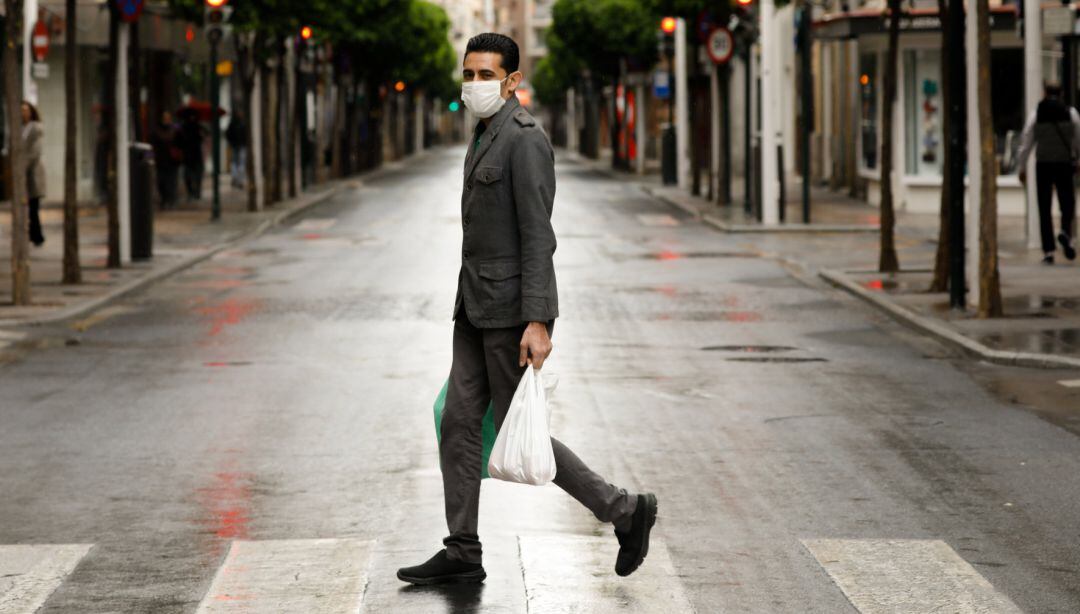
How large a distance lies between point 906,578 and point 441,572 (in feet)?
5.18

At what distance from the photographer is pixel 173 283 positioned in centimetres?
2055

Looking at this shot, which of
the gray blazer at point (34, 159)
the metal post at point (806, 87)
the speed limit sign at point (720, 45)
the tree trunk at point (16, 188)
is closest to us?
the tree trunk at point (16, 188)

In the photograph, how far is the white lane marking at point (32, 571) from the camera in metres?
6.46

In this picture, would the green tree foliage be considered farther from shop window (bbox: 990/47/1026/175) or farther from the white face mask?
the white face mask

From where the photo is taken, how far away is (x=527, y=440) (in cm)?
645

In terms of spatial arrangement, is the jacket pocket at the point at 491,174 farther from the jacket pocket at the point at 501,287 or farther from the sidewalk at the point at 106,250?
the sidewalk at the point at 106,250

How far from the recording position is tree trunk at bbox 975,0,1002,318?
15508 millimetres

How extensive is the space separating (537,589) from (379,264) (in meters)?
16.5

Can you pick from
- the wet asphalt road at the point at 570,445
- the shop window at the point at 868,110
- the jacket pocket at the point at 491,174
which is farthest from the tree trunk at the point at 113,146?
the shop window at the point at 868,110

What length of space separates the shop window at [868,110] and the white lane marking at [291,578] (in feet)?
99.3

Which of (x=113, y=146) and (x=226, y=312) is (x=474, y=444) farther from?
Answer: (x=113, y=146)

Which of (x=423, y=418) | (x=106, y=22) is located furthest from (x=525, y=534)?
(x=106, y=22)

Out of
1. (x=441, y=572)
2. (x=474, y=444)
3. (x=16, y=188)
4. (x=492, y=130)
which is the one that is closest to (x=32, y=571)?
(x=441, y=572)

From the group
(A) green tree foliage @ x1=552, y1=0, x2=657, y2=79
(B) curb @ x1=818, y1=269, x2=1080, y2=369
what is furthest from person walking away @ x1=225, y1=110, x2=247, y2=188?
(B) curb @ x1=818, y1=269, x2=1080, y2=369
